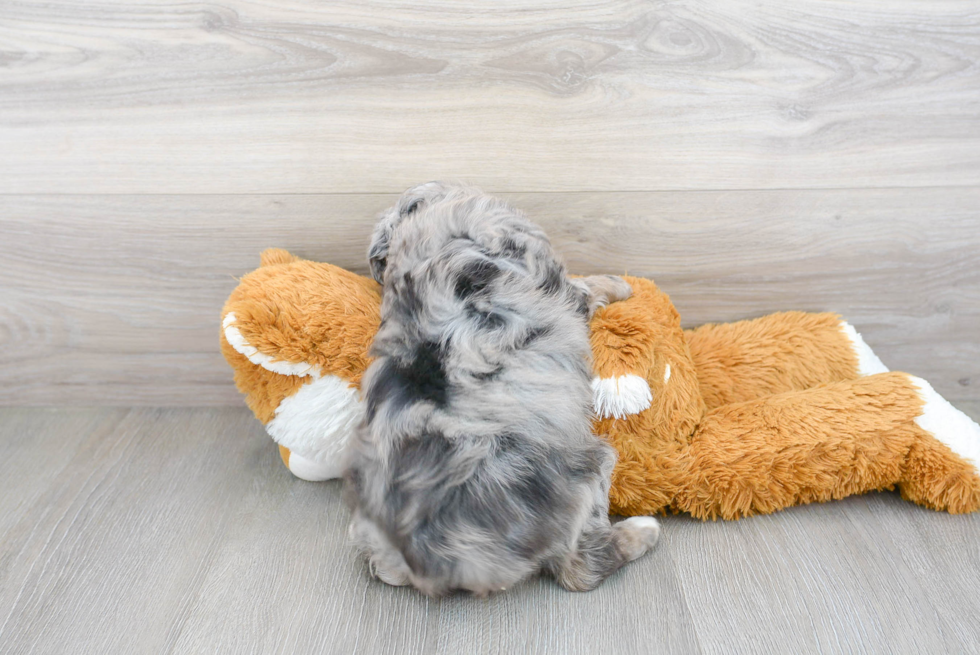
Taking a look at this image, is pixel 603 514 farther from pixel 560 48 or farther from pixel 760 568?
pixel 560 48

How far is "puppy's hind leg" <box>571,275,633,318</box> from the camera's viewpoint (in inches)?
62.8

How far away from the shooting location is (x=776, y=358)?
1.87m

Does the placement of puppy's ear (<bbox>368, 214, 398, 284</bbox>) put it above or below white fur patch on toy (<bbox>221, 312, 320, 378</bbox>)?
above

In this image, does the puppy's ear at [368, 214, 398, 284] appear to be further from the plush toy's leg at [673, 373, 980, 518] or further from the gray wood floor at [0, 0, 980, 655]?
the plush toy's leg at [673, 373, 980, 518]

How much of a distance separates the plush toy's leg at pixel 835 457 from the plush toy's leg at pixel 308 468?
2.93ft

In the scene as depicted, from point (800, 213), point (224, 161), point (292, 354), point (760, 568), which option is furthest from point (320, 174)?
point (760, 568)

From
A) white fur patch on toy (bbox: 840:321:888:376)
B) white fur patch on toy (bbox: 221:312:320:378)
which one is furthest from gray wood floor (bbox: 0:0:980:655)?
white fur patch on toy (bbox: 221:312:320:378)

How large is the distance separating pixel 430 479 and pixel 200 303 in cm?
113

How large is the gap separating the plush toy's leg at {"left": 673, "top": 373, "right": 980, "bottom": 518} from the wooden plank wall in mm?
471

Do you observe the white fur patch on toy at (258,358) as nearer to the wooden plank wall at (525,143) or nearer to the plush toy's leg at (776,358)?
the wooden plank wall at (525,143)

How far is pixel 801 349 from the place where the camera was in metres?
1.87

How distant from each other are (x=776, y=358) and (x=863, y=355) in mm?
255

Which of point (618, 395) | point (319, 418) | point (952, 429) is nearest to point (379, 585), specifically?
point (319, 418)

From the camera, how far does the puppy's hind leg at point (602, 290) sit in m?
1.59
